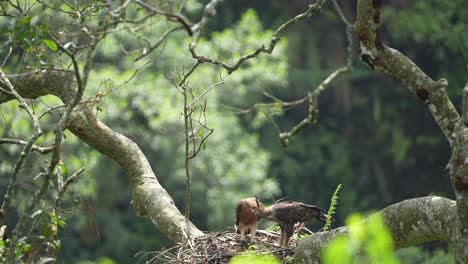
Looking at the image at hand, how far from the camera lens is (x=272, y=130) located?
27047 mm

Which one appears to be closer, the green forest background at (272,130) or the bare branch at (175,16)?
the bare branch at (175,16)

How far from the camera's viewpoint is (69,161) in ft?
63.3

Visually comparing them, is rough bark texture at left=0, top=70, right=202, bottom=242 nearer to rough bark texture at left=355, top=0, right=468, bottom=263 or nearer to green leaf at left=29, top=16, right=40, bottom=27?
green leaf at left=29, top=16, right=40, bottom=27

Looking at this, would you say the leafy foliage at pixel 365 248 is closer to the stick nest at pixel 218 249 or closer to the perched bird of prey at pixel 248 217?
the stick nest at pixel 218 249

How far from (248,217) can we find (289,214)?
306mm

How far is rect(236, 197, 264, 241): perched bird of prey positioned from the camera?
6.82 m

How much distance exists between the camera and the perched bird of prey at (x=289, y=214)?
21.7 feet

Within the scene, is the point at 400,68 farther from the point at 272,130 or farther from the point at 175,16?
the point at 272,130

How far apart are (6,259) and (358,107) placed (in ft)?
77.3

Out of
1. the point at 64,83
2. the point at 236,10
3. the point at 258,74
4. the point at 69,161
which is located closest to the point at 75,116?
the point at 64,83

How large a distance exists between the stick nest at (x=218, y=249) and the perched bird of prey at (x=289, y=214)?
9 cm

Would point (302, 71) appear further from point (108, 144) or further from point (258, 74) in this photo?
point (108, 144)

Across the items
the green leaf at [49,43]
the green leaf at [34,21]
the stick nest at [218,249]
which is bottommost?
the stick nest at [218,249]

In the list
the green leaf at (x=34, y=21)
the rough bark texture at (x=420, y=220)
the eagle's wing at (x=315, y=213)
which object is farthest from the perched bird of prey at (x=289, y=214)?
the green leaf at (x=34, y=21)
